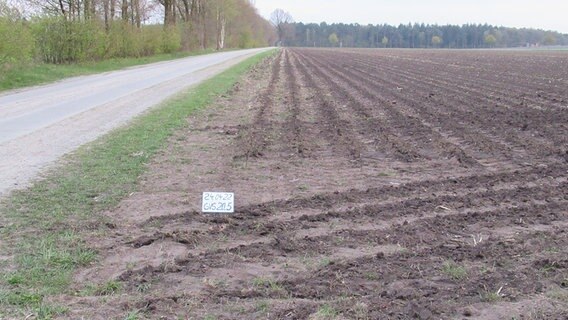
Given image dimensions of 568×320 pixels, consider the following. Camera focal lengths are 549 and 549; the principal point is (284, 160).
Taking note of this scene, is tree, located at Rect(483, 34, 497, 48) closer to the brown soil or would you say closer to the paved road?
the paved road

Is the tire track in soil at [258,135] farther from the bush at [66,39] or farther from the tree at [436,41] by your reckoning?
the tree at [436,41]

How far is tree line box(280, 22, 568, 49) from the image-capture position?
164625 mm

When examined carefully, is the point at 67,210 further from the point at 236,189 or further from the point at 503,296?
the point at 503,296

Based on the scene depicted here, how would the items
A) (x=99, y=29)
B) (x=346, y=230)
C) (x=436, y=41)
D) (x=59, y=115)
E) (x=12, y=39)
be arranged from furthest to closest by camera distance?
(x=436, y=41) < (x=99, y=29) < (x=12, y=39) < (x=59, y=115) < (x=346, y=230)

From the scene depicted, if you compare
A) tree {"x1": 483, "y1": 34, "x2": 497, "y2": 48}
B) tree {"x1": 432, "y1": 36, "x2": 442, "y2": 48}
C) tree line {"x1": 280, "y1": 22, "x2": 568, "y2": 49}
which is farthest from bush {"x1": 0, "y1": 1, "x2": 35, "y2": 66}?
tree {"x1": 432, "y1": 36, "x2": 442, "y2": 48}

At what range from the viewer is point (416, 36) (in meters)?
174

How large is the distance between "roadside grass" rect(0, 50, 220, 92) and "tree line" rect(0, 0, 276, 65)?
45 cm

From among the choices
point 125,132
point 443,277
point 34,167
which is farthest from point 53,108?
point 443,277

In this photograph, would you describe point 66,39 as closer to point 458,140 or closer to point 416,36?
point 458,140

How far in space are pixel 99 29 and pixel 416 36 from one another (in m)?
153

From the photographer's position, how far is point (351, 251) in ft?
15.1

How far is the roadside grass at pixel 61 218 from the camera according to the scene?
3.87m

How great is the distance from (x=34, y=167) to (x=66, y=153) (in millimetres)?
1003

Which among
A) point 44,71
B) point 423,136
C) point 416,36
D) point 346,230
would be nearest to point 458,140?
point 423,136
